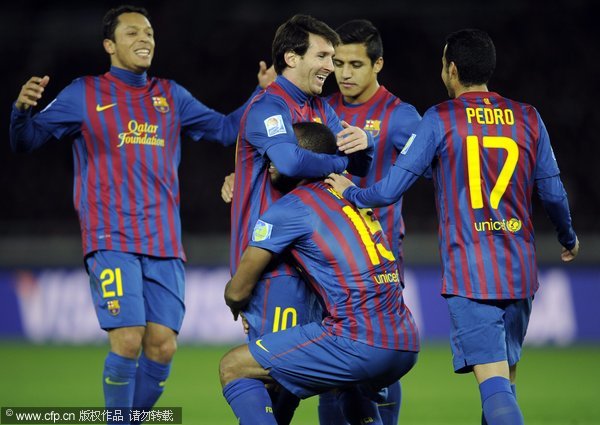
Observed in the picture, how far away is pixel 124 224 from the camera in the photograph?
20.0 feet

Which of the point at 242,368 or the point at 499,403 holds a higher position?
the point at 242,368

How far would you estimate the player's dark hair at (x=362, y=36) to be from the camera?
595cm

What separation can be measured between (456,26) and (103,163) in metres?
14.0

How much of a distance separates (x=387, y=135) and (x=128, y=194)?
65.2 inches

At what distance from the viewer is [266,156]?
4906 mm

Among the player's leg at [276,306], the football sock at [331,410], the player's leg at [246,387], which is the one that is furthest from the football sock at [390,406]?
the player's leg at [246,387]

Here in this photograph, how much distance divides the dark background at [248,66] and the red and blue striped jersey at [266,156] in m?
9.22

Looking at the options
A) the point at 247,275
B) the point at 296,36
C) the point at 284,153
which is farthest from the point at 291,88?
the point at 247,275

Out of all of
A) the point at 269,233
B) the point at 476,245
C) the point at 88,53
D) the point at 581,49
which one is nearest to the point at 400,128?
the point at 476,245

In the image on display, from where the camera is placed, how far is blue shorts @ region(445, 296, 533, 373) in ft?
15.7

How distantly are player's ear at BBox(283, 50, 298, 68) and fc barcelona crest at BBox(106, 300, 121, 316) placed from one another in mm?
1856

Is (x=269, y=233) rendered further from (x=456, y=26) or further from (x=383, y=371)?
(x=456, y=26)

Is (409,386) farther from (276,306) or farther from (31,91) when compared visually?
(31,91)

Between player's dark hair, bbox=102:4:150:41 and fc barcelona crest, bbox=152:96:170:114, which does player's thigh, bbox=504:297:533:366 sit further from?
player's dark hair, bbox=102:4:150:41
